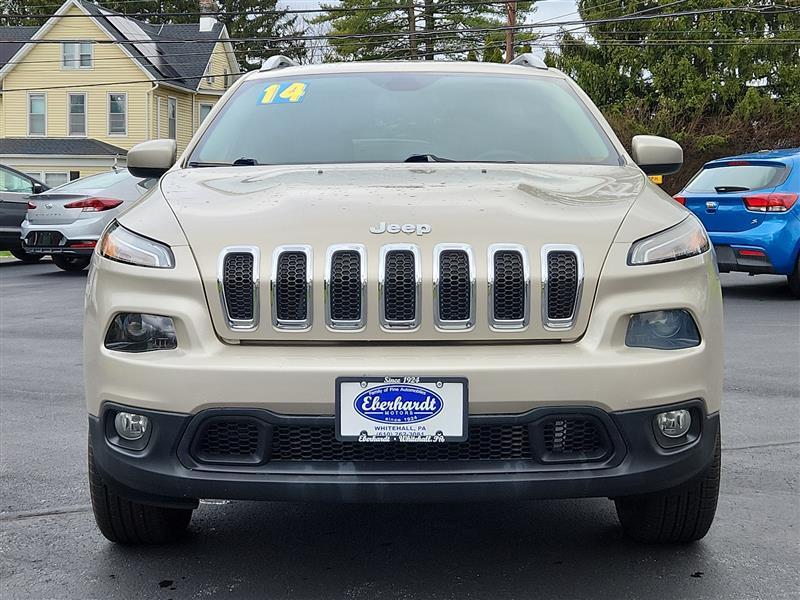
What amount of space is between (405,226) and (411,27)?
49.5m

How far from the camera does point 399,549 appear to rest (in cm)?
360

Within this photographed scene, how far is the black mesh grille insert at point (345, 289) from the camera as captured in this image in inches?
119

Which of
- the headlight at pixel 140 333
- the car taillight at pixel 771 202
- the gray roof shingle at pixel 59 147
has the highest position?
the headlight at pixel 140 333

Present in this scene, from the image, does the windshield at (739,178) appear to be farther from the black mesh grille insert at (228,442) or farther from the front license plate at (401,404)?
the black mesh grille insert at (228,442)

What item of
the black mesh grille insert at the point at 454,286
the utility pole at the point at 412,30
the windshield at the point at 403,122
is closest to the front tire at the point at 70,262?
the windshield at the point at 403,122

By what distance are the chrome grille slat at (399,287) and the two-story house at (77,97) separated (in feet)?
131

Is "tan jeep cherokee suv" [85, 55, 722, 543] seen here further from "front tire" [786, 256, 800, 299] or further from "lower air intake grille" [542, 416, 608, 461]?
"front tire" [786, 256, 800, 299]

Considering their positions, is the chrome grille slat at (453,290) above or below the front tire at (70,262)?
above

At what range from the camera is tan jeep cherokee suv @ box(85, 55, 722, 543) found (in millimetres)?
2920

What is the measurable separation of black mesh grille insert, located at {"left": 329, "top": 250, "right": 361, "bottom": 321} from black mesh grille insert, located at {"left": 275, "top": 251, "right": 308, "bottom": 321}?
3.1 inches

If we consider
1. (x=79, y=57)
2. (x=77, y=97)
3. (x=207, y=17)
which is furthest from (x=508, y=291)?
(x=207, y=17)

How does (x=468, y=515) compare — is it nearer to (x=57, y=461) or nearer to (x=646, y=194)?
(x=646, y=194)

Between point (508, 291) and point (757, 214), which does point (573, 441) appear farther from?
point (757, 214)

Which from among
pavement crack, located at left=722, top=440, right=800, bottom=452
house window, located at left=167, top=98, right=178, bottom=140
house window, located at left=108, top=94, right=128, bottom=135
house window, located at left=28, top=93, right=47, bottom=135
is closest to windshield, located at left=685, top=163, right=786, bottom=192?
pavement crack, located at left=722, top=440, right=800, bottom=452
